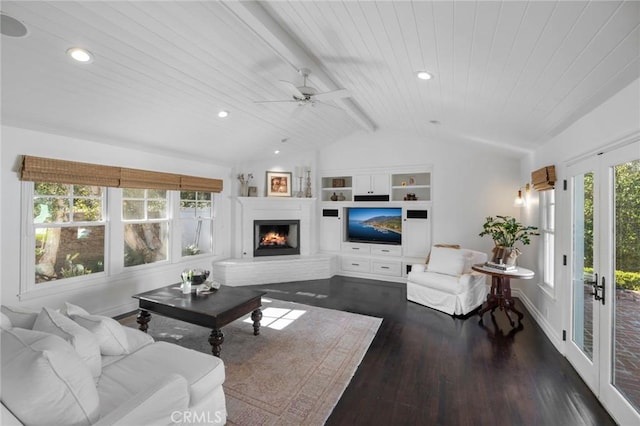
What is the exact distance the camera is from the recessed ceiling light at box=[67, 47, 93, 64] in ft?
7.66

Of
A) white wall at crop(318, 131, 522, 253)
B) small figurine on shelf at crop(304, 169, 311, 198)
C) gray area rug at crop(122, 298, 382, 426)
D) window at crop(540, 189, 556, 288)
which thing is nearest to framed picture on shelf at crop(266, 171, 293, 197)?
small figurine on shelf at crop(304, 169, 311, 198)

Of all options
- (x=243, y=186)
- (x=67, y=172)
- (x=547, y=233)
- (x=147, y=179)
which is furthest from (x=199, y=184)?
(x=547, y=233)

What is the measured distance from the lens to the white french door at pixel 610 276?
196cm

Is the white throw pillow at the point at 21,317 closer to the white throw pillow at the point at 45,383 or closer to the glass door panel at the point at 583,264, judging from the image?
the white throw pillow at the point at 45,383

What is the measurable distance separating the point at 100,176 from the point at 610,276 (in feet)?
17.9

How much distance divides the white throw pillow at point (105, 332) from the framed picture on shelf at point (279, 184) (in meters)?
4.35

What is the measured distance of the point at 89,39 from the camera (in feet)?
7.47

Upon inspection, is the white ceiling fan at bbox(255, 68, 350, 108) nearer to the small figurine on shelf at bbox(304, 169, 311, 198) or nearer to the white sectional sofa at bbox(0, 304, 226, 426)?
the white sectional sofa at bbox(0, 304, 226, 426)

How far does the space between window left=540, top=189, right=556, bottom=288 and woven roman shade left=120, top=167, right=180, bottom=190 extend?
5.40 m

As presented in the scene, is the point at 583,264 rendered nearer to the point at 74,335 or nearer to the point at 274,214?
the point at 74,335

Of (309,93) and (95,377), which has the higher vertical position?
(309,93)

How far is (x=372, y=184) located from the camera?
6.11 metres

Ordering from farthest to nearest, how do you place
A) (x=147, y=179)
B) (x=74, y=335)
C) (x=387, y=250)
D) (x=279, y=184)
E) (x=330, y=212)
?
(x=330, y=212)
(x=279, y=184)
(x=387, y=250)
(x=147, y=179)
(x=74, y=335)

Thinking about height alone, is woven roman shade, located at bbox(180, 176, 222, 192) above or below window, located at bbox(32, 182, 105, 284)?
above
